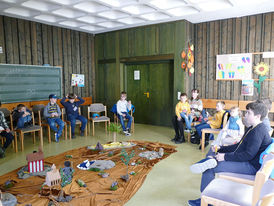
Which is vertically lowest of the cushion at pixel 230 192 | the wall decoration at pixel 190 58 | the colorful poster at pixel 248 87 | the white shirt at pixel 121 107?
the cushion at pixel 230 192

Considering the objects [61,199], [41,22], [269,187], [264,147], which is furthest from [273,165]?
[41,22]

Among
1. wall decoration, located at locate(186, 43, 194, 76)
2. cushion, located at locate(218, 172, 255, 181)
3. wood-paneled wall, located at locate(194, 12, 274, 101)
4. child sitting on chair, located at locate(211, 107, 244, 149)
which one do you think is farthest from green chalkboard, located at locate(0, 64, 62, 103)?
cushion, located at locate(218, 172, 255, 181)

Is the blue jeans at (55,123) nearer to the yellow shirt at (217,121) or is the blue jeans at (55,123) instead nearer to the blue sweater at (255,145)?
the yellow shirt at (217,121)

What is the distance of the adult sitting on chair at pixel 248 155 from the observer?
2230 millimetres

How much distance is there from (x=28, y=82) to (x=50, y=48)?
1.23 metres

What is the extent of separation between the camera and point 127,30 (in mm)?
7113

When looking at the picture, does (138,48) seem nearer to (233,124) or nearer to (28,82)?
(28,82)

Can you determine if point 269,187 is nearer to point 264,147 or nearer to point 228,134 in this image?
point 264,147

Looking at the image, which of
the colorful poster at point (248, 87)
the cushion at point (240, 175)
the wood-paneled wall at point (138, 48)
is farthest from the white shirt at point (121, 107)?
the cushion at point (240, 175)

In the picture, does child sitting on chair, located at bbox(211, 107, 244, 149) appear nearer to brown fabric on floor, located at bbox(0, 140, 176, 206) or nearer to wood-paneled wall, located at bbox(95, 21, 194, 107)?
brown fabric on floor, located at bbox(0, 140, 176, 206)

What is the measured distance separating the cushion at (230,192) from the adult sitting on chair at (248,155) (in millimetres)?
264

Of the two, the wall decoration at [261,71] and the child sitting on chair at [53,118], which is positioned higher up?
the wall decoration at [261,71]

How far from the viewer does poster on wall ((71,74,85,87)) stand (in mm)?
7316

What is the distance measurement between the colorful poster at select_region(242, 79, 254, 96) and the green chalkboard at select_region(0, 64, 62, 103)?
528cm
